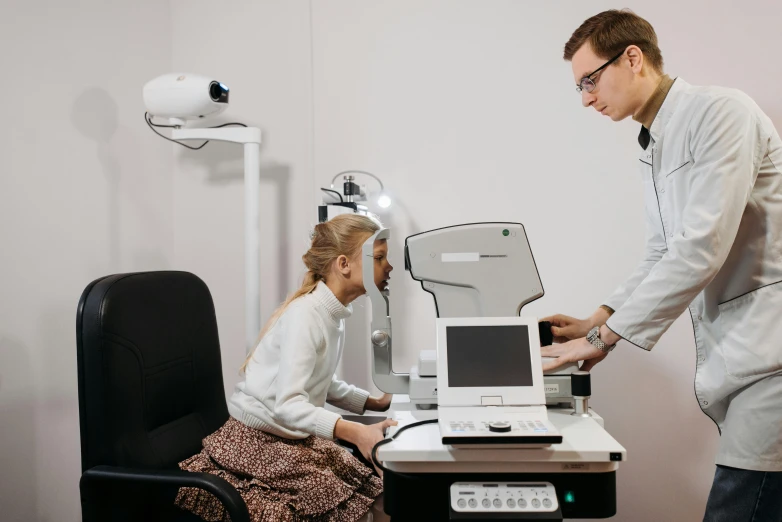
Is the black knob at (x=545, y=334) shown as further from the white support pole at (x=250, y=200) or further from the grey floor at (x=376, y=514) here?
the white support pole at (x=250, y=200)

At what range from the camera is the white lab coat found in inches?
47.6

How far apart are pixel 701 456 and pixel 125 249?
7.08 feet

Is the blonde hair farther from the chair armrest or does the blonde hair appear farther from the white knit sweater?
the chair armrest

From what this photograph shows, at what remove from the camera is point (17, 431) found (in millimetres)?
1741

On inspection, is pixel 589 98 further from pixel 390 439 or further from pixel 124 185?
pixel 124 185

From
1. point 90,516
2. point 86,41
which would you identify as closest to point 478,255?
point 90,516

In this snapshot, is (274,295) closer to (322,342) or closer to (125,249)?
(125,249)

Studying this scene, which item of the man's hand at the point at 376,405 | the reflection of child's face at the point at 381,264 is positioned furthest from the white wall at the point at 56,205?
the reflection of child's face at the point at 381,264

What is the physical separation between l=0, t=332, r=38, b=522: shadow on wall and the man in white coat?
150cm

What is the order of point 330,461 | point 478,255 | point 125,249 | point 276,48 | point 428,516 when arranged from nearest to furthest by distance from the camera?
point 428,516
point 478,255
point 330,461
point 125,249
point 276,48

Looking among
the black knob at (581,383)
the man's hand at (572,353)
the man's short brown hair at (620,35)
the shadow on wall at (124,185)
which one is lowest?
the black knob at (581,383)

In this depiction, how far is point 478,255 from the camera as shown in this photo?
4.33ft

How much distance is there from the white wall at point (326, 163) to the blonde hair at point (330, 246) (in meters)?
0.60

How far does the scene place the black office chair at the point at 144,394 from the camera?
1246 mm
